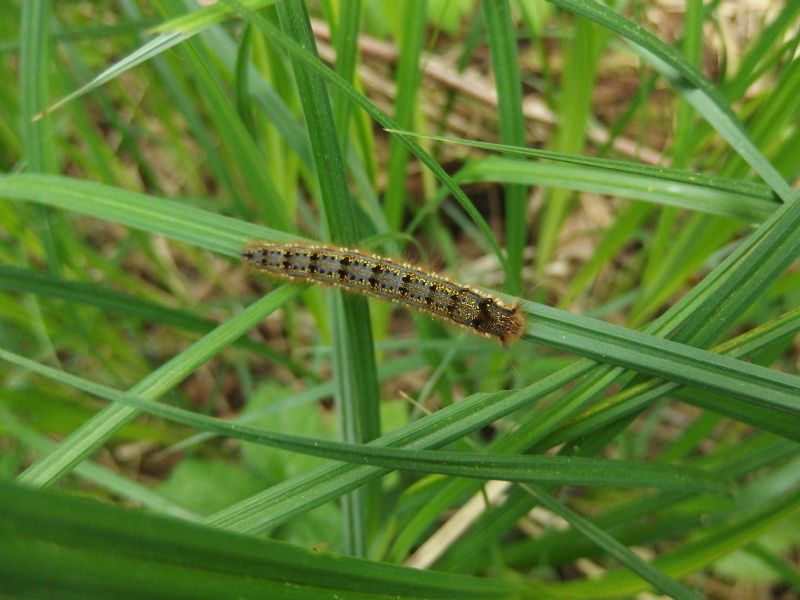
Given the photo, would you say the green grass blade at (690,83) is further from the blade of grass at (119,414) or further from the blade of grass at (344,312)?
the blade of grass at (119,414)

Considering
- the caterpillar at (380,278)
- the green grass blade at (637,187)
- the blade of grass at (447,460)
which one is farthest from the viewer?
the caterpillar at (380,278)

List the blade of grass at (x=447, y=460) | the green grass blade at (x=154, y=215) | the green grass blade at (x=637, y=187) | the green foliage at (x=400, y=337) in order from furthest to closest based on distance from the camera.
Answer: the green grass blade at (x=154, y=215)
the green grass blade at (x=637, y=187)
the green foliage at (x=400, y=337)
the blade of grass at (x=447, y=460)

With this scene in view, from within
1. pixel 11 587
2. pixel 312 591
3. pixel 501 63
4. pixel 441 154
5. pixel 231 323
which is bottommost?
pixel 11 587

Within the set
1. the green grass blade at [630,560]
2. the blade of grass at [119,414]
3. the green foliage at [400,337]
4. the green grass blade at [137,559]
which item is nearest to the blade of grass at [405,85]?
the green foliage at [400,337]

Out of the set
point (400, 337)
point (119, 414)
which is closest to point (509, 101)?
point (119, 414)

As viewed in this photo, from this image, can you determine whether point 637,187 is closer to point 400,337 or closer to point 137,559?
point 137,559

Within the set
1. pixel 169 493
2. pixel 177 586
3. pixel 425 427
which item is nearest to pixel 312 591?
pixel 177 586

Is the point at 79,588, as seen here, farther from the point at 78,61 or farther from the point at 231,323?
the point at 78,61
